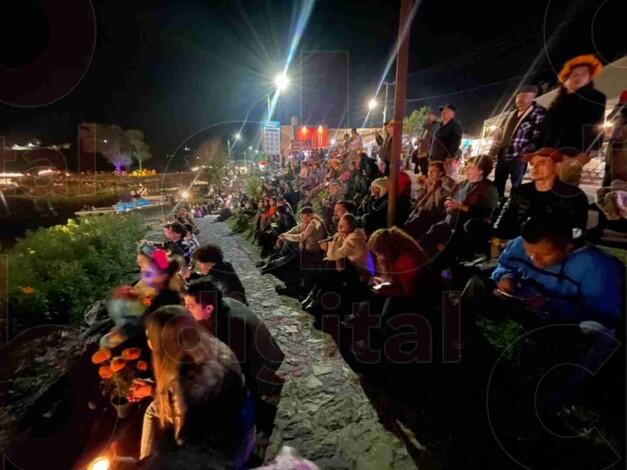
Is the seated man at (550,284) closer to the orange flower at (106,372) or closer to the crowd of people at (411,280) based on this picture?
the crowd of people at (411,280)

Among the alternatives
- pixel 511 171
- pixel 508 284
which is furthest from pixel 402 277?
pixel 511 171

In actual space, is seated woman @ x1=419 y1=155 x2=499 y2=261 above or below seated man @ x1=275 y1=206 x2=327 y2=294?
above

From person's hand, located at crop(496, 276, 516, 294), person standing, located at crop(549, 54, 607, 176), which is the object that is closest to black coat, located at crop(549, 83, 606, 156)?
person standing, located at crop(549, 54, 607, 176)

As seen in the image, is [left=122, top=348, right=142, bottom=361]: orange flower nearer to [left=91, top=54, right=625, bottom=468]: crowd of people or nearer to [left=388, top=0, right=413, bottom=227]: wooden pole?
[left=91, top=54, right=625, bottom=468]: crowd of people

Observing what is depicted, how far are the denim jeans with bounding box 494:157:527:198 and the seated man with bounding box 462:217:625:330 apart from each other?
6.55 feet

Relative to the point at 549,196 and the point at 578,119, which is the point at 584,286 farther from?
the point at 578,119

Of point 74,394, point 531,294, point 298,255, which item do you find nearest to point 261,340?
point 74,394

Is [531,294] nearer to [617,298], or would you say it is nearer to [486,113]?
[617,298]

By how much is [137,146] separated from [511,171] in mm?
75293

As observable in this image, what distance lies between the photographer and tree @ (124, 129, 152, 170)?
62.2 m

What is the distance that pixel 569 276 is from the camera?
298 centimetres

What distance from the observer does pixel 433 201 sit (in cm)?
564

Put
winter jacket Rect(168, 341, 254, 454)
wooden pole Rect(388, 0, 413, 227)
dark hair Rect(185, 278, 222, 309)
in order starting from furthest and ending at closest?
wooden pole Rect(388, 0, 413, 227), dark hair Rect(185, 278, 222, 309), winter jacket Rect(168, 341, 254, 454)

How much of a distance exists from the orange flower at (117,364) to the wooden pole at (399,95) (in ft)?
17.4
